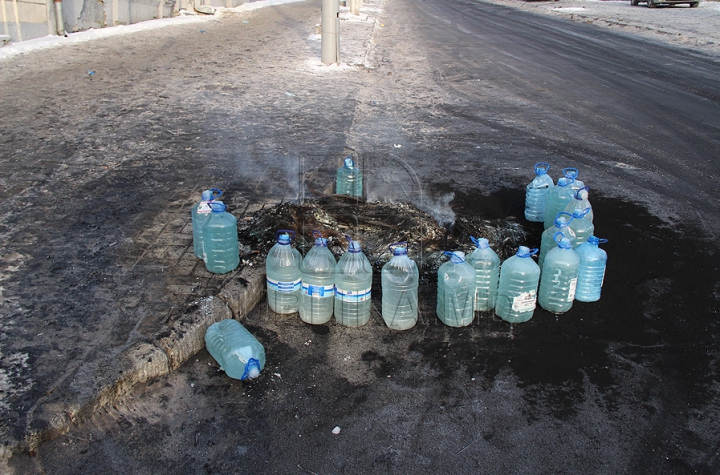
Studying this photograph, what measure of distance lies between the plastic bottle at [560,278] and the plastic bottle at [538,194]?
1.48 metres

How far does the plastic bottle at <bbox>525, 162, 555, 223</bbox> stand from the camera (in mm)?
6016

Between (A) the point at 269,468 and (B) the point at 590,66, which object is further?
(B) the point at 590,66

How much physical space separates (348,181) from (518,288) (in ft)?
7.88

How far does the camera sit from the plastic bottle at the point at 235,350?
12.3 feet

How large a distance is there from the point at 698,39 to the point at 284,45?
1362 cm

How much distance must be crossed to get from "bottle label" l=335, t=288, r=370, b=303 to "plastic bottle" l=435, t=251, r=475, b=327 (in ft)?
1.94

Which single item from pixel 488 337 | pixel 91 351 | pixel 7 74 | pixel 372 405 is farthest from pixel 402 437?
pixel 7 74

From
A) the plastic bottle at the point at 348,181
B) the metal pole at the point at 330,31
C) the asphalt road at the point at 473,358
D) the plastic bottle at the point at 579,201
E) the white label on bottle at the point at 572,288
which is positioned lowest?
the asphalt road at the point at 473,358

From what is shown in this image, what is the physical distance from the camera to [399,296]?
4473mm

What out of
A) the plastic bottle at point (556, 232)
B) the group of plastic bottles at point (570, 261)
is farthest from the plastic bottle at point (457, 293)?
the plastic bottle at point (556, 232)

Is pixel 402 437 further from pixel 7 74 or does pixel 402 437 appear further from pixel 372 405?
pixel 7 74

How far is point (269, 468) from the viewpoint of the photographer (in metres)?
3.12

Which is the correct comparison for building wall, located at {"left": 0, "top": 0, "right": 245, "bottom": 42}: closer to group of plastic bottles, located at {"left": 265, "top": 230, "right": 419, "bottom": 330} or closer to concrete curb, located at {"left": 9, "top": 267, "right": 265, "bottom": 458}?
concrete curb, located at {"left": 9, "top": 267, "right": 265, "bottom": 458}

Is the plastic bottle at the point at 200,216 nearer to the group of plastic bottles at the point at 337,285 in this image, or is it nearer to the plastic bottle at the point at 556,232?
the group of plastic bottles at the point at 337,285
